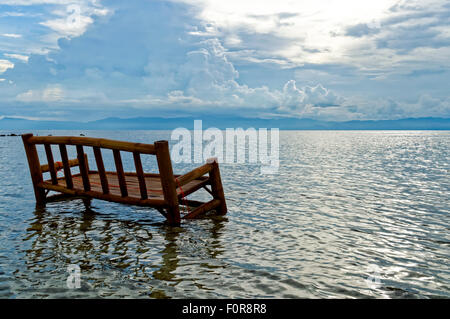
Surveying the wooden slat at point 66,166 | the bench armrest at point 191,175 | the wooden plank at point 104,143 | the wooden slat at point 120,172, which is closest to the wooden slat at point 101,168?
the wooden plank at point 104,143

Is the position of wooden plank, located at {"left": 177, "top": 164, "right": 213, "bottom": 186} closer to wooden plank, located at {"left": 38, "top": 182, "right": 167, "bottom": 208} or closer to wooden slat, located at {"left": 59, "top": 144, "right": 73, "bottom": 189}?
wooden plank, located at {"left": 38, "top": 182, "right": 167, "bottom": 208}

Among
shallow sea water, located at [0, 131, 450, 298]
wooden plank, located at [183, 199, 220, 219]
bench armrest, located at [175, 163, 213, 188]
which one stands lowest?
shallow sea water, located at [0, 131, 450, 298]

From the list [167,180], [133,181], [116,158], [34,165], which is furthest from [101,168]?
[34,165]

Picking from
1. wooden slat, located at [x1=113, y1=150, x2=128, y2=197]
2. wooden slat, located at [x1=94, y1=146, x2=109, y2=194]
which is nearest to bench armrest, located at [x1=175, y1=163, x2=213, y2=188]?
wooden slat, located at [x1=113, y1=150, x2=128, y2=197]

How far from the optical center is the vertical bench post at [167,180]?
9.65m

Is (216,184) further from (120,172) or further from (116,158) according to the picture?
(116,158)

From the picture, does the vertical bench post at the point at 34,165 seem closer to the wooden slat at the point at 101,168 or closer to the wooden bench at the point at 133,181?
the wooden bench at the point at 133,181

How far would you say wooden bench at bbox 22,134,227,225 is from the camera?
9.93 metres

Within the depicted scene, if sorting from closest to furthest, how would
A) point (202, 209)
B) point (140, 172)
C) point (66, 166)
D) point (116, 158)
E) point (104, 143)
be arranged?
point (140, 172)
point (116, 158)
point (104, 143)
point (202, 209)
point (66, 166)

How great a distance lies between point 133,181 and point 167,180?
3910mm

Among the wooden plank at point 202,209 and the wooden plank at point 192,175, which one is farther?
the wooden plank at point 202,209

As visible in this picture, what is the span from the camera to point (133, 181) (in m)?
13.2

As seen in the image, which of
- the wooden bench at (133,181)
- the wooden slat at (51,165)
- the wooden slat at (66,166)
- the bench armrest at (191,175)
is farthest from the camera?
the wooden slat at (51,165)
